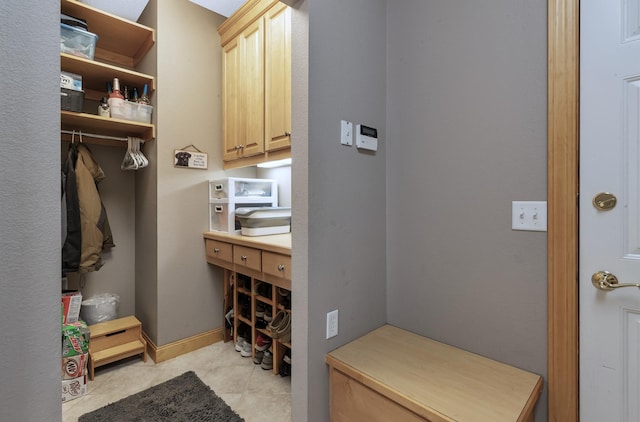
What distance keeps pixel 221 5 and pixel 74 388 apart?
292 cm

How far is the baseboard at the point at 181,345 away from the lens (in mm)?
2178

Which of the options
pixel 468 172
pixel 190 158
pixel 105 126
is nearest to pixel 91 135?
pixel 105 126

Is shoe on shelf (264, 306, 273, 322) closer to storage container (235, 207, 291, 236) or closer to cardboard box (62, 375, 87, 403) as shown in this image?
storage container (235, 207, 291, 236)

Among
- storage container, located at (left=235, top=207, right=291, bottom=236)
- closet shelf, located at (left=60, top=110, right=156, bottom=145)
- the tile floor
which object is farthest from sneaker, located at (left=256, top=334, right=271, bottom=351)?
closet shelf, located at (left=60, top=110, right=156, bottom=145)

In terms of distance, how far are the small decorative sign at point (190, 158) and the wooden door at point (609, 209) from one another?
2336 mm

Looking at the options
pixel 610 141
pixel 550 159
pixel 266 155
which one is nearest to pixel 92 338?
pixel 266 155

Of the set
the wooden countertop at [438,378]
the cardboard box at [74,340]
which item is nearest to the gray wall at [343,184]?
the wooden countertop at [438,378]

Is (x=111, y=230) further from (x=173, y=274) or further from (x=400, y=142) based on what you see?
(x=400, y=142)

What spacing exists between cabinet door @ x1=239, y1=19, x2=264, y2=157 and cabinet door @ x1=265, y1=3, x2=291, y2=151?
0.22ft

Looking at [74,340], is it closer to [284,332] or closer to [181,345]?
[181,345]

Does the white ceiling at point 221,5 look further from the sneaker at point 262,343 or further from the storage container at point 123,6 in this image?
the sneaker at point 262,343

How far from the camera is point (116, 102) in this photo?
2080 mm

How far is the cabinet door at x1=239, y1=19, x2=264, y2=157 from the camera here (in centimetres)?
204

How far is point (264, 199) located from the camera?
245cm
